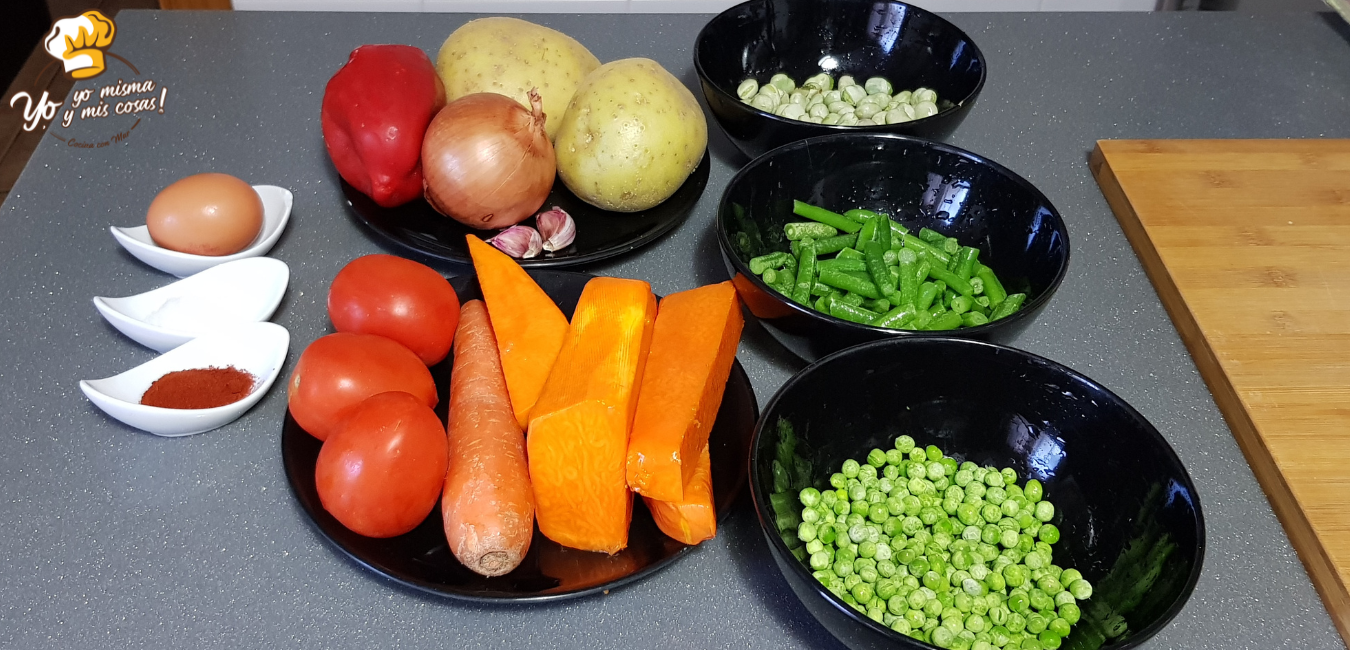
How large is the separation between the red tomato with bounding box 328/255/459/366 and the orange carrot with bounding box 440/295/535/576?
41 millimetres

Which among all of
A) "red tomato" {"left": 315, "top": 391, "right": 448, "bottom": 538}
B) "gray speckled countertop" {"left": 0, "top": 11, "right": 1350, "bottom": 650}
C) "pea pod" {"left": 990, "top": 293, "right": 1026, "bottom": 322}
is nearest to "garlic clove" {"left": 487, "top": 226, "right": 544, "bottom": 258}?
"gray speckled countertop" {"left": 0, "top": 11, "right": 1350, "bottom": 650}

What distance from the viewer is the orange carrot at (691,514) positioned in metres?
0.78

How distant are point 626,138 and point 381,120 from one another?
0.96ft

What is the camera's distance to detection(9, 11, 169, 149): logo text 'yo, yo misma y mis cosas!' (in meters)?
1.37

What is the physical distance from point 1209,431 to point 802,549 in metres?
0.52

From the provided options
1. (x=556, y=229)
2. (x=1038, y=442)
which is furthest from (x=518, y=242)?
(x=1038, y=442)

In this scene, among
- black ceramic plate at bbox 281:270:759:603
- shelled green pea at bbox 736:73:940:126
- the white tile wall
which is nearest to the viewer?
black ceramic plate at bbox 281:270:759:603

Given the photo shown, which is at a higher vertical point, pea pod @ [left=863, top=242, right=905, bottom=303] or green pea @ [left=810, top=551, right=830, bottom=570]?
pea pod @ [left=863, top=242, right=905, bottom=303]

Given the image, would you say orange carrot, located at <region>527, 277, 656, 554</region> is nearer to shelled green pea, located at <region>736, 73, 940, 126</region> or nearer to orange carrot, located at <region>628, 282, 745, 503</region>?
orange carrot, located at <region>628, 282, 745, 503</region>

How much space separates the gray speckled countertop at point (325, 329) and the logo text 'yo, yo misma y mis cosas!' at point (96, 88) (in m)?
0.02

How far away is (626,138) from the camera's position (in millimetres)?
1109

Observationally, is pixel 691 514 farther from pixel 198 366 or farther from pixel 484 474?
pixel 198 366

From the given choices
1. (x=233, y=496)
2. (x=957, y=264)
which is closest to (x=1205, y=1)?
(x=957, y=264)

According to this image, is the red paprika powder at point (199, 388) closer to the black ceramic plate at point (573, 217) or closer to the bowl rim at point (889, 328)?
the black ceramic plate at point (573, 217)
